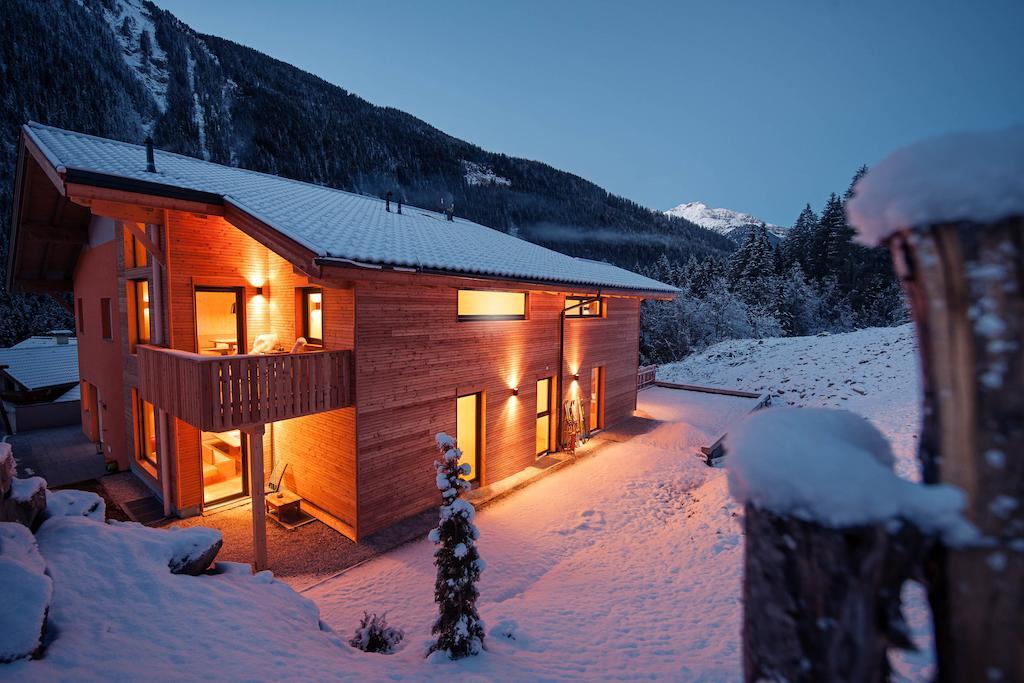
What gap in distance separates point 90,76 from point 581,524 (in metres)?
90.3

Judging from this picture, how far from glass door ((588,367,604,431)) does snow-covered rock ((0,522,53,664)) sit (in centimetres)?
1225

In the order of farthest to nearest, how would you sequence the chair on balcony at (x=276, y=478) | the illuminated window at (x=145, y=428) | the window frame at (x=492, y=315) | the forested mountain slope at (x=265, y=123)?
the forested mountain slope at (x=265, y=123), the illuminated window at (x=145, y=428), the window frame at (x=492, y=315), the chair on balcony at (x=276, y=478)

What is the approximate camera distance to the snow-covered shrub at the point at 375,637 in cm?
495

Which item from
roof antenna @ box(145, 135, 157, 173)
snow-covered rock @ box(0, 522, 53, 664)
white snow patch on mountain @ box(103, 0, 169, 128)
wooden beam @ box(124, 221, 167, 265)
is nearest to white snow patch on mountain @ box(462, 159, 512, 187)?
white snow patch on mountain @ box(103, 0, 169, 128)

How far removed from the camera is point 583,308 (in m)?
13.4

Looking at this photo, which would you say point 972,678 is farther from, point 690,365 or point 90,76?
point 90,76

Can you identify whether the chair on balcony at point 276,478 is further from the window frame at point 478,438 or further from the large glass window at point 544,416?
the large glass window at point 544,416

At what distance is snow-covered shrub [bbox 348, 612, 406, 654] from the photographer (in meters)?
4.95

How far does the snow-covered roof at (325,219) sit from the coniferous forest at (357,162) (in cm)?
2684

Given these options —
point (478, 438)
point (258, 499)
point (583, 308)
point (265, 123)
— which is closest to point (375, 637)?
point (258, 499)

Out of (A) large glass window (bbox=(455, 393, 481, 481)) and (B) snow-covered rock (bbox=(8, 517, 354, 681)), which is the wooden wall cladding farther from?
(B) snow-covered rock (bbox=(8, 517, 354, 681))

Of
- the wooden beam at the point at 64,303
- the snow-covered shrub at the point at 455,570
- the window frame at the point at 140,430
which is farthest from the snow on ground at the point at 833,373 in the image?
the wooden beam at the point at 64,303

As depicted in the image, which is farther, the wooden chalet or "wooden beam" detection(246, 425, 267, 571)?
the wooden chalet

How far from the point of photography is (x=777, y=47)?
165000 mm
